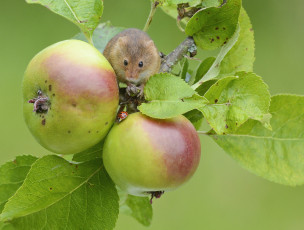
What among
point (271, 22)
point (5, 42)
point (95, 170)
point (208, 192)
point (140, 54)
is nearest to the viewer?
point (95, 170)

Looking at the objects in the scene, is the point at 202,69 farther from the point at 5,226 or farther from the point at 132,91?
the point at 5,226

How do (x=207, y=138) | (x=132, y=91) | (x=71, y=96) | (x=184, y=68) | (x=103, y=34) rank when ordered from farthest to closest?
1. (x=207, y=138)
2. (x=103, y=34)
3. (x=184, y=68)
4. (x=132, y=91)
5. (x=71, y=96)

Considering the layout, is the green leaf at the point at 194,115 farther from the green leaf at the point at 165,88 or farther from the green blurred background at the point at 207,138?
the green blurred background at the point at 207,138

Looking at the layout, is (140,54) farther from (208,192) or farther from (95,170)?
(208,192)

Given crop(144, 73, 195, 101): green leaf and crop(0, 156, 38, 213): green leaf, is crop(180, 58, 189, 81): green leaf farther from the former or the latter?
crop(0, 156, 38, 213): green leaf

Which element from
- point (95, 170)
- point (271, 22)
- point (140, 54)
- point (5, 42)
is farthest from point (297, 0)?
point (95, 170)

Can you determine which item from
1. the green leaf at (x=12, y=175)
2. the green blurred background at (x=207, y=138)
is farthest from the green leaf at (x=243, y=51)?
the green blurred background at (x=207, y=138)

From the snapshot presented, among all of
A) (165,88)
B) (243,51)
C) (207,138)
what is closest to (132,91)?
(165,88)
